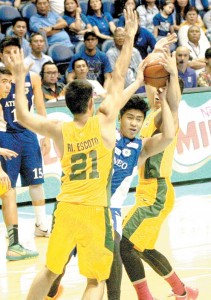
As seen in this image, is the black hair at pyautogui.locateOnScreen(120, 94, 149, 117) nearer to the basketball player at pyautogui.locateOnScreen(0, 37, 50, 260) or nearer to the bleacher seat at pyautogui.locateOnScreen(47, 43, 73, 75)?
the basketball player at pyautogui.locateOnScreen(0, 37, 50, 260)

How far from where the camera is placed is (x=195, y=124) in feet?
39.2

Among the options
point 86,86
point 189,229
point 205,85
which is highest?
point 86,86

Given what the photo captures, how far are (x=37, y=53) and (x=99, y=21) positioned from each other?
8.31ft

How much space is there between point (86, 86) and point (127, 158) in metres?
0.85

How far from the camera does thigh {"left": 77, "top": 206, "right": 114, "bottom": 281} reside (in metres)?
5.29

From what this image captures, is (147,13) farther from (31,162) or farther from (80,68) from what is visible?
(31,162)

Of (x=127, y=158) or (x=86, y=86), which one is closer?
(x=86, y=86)

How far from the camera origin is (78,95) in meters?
5.26

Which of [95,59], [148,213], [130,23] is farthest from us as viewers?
[95,59]

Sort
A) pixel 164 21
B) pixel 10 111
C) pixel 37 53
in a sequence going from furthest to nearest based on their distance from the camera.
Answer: pixel 164 21, pixel 37 53, pixel 10 111

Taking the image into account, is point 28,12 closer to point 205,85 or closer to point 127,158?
point 205,85

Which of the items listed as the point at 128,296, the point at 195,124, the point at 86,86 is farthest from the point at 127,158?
the point at 195,124

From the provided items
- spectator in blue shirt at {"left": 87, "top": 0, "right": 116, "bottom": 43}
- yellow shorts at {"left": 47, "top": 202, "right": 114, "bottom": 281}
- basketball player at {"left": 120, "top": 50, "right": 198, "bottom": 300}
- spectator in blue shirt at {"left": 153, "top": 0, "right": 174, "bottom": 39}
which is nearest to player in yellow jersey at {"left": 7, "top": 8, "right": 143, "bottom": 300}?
yellow shorts at {"left": 47, "top": 202, "right": 114, "bottom": 281}

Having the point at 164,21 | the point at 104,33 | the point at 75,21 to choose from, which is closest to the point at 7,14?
the point at 75,21
